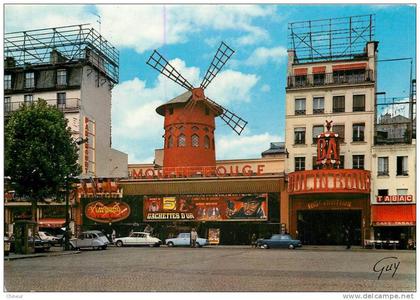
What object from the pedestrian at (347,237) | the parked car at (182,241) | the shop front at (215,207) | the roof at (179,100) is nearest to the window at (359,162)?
the pedestrian at (347,237)

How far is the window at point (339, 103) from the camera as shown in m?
43.0

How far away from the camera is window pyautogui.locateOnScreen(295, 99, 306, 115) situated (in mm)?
43919

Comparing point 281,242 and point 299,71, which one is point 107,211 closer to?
point 281,242

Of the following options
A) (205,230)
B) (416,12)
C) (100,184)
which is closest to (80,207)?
(100,184)

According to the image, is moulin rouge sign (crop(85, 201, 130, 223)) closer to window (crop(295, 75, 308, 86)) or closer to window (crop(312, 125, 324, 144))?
window (crop(312, 125, 324, 144))

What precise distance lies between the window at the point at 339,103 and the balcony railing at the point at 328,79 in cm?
100

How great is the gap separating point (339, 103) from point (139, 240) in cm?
1598

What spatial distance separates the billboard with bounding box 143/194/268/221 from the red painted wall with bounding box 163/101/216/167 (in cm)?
274

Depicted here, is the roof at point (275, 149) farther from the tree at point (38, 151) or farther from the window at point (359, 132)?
the tree at point (38, 151)

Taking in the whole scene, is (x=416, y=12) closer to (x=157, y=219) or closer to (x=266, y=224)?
(x=266, y=224)

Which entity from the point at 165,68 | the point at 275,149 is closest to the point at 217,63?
the point at 165,68

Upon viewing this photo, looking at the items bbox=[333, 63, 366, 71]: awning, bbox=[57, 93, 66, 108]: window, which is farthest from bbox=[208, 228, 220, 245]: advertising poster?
bbox=[57, 93, 66, 108]: window

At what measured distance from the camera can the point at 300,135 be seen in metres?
44.0

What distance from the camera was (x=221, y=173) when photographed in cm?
4631
